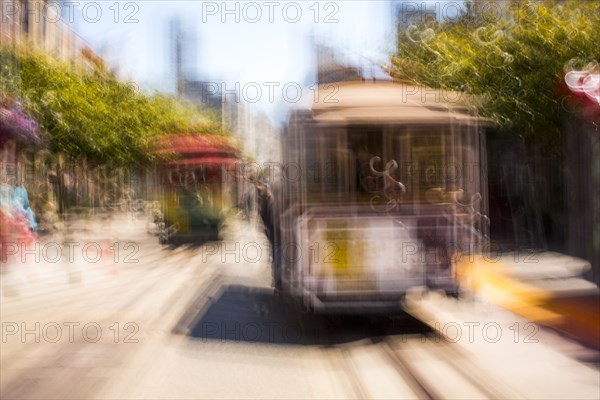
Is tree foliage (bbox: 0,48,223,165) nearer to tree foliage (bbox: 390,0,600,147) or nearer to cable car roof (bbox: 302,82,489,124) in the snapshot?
tree foliage (bbox: 390,0,600,147)

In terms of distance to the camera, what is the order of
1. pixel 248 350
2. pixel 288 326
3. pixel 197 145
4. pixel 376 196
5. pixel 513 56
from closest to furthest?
1. pixel 248 350
2. pixel 376 196
3. pixel 288 326
4. pixel 513 56
5. pixel 197 145

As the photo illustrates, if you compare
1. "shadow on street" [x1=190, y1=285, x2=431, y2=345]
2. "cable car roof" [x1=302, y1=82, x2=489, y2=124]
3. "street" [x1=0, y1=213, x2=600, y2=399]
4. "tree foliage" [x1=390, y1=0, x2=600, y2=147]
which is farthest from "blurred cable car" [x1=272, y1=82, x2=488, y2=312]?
"tree foliage" [x1=390, y1=0, x2=600, y2=147]

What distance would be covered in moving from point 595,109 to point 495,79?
21.9 feet

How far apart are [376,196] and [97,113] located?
18.9 meters

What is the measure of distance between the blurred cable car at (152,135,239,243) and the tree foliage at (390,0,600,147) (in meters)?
4.75

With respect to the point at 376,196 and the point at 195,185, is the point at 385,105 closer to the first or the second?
the point at 376,196

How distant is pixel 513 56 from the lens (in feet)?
46.3

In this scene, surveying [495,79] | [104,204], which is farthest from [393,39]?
[104,204]

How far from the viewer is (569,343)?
257 inches

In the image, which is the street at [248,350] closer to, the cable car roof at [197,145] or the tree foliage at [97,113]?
the cable car roof at [197,145]

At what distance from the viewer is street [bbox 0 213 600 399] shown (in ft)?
16.3

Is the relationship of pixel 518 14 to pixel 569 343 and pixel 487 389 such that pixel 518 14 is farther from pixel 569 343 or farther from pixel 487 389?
pixel 487 389

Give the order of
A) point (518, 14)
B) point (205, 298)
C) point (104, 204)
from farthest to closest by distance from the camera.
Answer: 1. point (104, 204)
2. point (518, 14)
3. point (205, 298)

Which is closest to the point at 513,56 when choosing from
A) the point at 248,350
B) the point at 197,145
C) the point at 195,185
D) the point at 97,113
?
the point at 197,145
